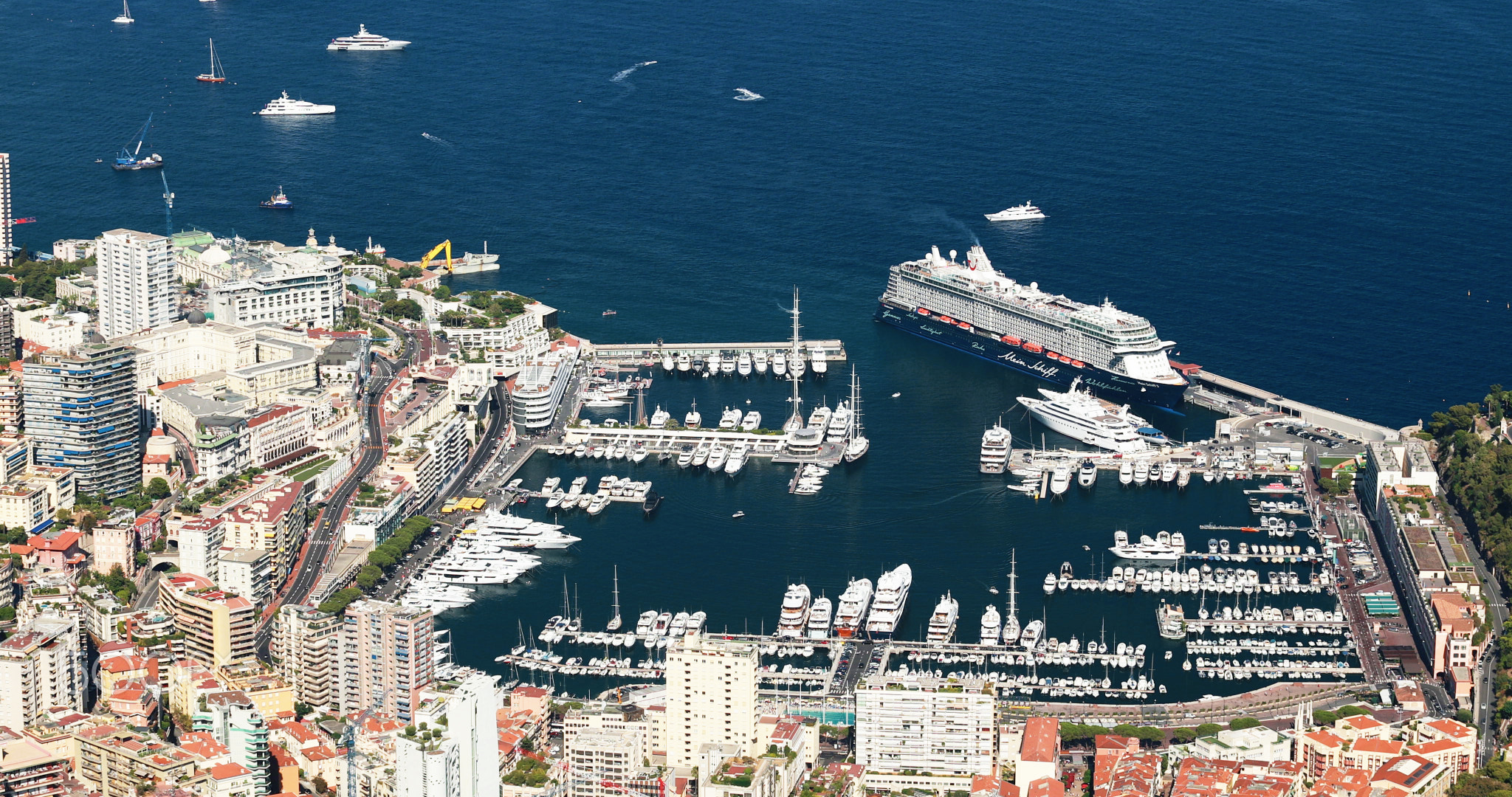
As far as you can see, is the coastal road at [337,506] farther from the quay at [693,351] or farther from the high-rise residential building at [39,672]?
the quay at [693,351]

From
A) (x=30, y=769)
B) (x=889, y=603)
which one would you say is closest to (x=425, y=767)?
(x=30, y=769)

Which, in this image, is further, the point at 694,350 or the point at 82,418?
the point at 694,350

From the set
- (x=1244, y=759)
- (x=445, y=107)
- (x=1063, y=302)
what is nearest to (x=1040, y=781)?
(x=1244, y=759)

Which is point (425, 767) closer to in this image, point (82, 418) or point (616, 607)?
point (616, 607)

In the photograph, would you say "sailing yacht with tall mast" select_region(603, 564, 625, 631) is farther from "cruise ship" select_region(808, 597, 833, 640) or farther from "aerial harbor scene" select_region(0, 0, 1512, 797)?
"cruise ship" select_region(808, 597, 833, 640)

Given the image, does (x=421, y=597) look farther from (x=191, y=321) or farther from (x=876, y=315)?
(x=876, y=315)

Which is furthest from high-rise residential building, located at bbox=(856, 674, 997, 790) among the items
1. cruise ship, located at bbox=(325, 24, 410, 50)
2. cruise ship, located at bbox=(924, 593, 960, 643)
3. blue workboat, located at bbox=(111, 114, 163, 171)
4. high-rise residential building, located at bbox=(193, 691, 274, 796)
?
cruise ship, located at bbox=(325, 24, 410, 50)
